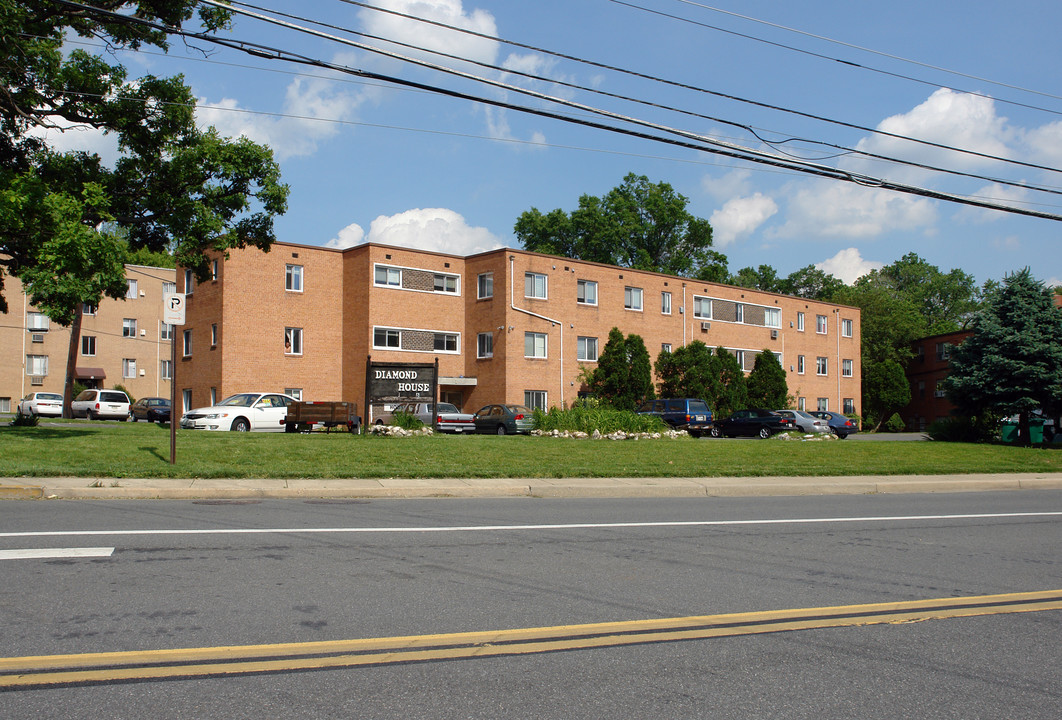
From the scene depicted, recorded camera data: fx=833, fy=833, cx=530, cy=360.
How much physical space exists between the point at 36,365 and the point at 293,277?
98.8 ft

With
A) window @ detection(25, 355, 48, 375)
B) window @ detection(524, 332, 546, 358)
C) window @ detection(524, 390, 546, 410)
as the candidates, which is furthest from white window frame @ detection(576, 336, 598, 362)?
window @ detection(25, 355, 48, 375)

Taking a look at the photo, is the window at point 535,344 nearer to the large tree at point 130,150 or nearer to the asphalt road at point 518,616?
the large tree at point 130,150

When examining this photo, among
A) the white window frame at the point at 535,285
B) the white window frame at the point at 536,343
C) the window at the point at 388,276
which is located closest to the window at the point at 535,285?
the white window frame at the point at 535,285

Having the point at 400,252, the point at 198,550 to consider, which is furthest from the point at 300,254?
the point at 198,550

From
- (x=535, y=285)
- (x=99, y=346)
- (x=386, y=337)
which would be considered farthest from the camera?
(x=99, y=346)

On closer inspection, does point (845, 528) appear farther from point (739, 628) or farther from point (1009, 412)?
point (1009, 412)

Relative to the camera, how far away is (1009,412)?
3250 cm

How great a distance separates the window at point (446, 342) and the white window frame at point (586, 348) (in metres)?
6.47

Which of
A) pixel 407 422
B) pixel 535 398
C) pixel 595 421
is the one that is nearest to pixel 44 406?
pixel 535 398

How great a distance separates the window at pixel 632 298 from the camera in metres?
46.4

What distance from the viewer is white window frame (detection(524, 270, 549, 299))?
42.2 meters

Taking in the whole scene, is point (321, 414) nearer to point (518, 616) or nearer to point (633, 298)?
point (518, 616)

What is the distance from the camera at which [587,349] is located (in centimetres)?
4450

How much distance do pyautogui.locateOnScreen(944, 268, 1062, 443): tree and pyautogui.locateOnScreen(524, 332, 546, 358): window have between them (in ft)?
60.8
